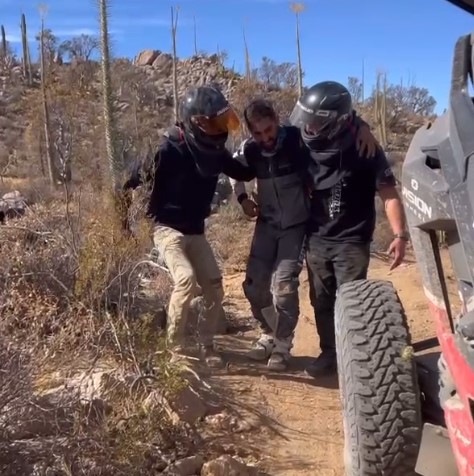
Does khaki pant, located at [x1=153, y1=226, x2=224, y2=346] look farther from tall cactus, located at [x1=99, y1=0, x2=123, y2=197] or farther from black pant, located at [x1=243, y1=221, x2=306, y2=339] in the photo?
tall cactus, located at [x1=99, y1=0, x2=123, y2=197]

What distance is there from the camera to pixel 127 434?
3711 millimetres

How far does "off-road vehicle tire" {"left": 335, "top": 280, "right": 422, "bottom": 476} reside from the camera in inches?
123

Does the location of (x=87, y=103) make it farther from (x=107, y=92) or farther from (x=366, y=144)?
(x=366, y=144)

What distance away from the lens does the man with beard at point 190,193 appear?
17.3 feet

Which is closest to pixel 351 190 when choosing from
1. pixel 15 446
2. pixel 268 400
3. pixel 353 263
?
pixel 353 263

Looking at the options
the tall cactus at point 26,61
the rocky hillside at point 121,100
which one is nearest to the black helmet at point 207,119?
the rocky hillside at point 121,100

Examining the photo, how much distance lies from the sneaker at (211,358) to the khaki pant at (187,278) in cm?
5

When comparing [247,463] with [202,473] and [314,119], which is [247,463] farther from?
[314,119]

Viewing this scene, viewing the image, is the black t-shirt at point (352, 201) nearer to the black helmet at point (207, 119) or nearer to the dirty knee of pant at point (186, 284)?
the black helmet at point (207, 119)

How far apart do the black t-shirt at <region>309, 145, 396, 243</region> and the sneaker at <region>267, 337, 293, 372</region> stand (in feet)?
2.68

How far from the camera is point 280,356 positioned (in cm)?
565

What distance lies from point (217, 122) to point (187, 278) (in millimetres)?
1024

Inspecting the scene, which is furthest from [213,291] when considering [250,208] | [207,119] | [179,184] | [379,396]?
[379,396]

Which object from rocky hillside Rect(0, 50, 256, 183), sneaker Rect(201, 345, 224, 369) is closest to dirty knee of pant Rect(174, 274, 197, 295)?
A: sneaker Rect(201, 345, 224, 369)
